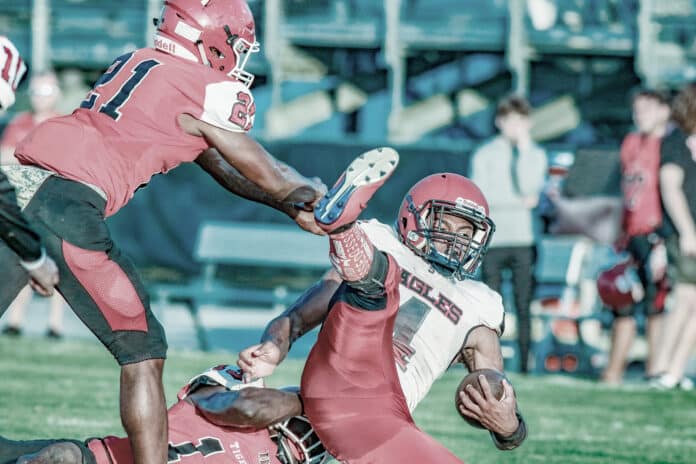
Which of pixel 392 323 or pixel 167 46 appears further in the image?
pixel 167 46

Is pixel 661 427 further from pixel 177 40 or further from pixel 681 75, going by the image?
pixel 681 75

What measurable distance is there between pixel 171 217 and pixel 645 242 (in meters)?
4.27

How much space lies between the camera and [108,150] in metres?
4.25

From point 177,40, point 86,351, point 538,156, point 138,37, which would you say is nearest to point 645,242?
point 538,156

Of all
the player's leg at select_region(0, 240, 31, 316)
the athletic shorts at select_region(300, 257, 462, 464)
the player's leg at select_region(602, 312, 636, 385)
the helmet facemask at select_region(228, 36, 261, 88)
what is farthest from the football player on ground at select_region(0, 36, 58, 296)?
the player's leg at select_region(602, 312, 636, 385)

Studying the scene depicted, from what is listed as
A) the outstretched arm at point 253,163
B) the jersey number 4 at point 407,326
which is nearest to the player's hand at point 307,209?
the outstretched arm at point 253,163

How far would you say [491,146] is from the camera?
9.16 m

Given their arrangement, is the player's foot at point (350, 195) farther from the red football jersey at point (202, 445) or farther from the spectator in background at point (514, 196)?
the spectator in background at point (514, 196)

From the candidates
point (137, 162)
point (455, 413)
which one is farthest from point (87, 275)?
point (455, 413)

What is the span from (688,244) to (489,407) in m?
4.98

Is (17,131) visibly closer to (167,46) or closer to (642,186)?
(642,186)

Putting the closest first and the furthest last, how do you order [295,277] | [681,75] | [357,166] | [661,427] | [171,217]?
[357,166]
[661,427]
[171,217]
[295,277]
[681,75]

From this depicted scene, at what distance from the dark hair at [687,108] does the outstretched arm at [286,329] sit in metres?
4.98

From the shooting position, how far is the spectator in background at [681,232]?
341 inches
